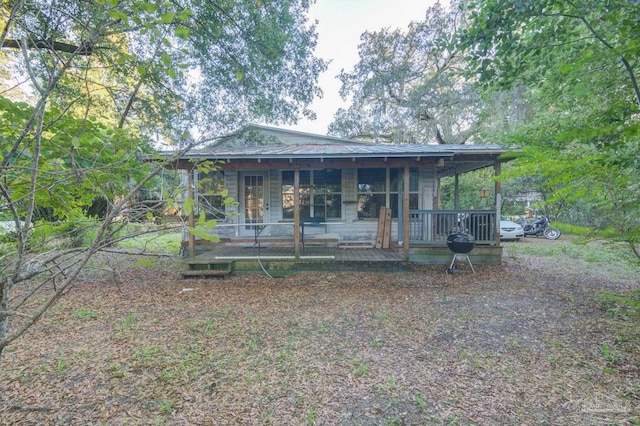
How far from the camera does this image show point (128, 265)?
27.0 feet

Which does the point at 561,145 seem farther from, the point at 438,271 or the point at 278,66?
the point at 278,66

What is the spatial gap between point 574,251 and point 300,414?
11679mm

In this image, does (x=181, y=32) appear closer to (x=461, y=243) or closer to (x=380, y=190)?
(x=461, y=243)

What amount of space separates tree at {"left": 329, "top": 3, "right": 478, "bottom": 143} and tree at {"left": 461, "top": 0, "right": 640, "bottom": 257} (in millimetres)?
13134

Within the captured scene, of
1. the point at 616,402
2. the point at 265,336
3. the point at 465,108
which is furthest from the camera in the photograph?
the point at 465,108

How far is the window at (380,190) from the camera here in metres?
8.95

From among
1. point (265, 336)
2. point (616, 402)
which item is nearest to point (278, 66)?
point (265, 336)

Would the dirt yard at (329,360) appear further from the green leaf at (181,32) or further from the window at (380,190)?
the window at (380,190)

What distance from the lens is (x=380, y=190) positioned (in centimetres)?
903

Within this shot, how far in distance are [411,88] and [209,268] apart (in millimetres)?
17164

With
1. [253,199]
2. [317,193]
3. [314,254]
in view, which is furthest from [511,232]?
[253,199]

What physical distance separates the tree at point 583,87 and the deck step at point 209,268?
572cm

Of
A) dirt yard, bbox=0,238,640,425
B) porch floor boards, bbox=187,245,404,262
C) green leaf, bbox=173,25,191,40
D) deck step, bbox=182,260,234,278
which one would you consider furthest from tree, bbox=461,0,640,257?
deck step, bbox=182,260,234,278

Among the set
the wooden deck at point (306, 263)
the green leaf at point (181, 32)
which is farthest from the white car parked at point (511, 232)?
the green leaf at point (181, 32)
